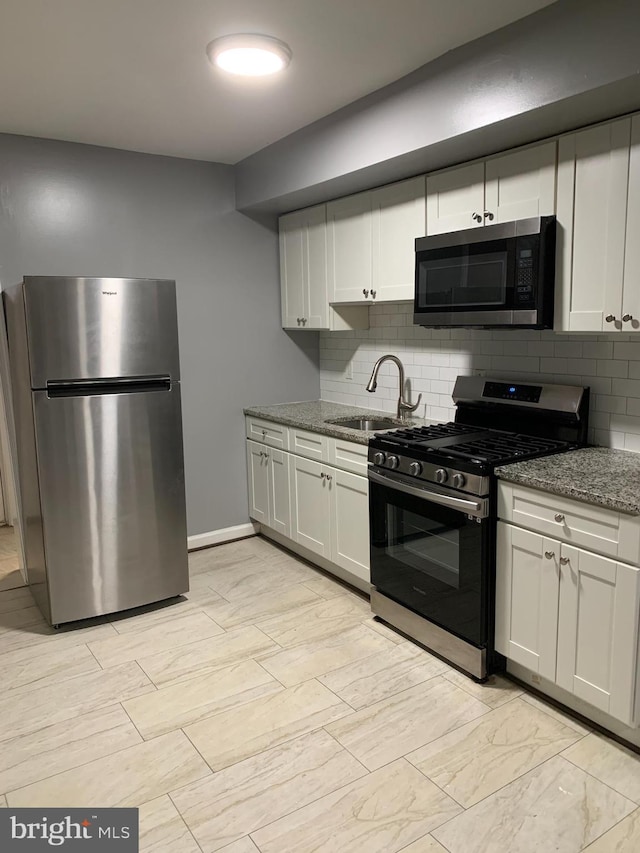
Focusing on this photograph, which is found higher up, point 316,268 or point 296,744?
point 316,268

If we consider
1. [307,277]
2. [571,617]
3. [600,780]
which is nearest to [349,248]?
[307,277]

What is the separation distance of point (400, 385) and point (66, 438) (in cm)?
181

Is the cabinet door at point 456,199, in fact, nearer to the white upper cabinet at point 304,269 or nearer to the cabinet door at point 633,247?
the cabinet door at point 633,247

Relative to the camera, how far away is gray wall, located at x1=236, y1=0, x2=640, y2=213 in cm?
200

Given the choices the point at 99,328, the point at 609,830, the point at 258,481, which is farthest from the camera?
the point at 258,481

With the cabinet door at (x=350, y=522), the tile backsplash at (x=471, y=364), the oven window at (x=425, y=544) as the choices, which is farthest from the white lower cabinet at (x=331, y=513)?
the tile backsplash at (x=471, y=364)

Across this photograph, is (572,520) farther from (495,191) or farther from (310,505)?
(310,505)

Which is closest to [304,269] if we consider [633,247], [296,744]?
[633,247]

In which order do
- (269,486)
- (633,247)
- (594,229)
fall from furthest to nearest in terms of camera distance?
1. (269,486)
2. (594,229)
3. (633,247)

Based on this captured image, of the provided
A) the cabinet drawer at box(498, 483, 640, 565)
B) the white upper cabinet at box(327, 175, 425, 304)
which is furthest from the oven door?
the white upper cabinet at box(327, 175, 425, 304)

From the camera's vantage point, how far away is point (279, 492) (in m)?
4.02

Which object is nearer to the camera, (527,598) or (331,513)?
(527,598)

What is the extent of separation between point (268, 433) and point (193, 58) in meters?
2.18

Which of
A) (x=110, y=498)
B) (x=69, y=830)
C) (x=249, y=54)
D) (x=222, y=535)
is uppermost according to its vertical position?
(x=249, y=54)
